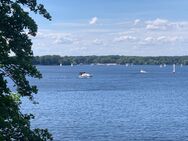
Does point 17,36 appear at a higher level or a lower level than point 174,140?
higher

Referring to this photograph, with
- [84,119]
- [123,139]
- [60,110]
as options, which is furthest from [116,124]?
[60,110]

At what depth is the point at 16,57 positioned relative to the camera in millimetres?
15492

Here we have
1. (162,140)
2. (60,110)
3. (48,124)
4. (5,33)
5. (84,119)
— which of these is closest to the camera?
(5,33)

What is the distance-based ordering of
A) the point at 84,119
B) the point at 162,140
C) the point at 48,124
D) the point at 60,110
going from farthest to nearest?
the point at 60,110 → the point at 84,119 → the point at 48,124 → the point at 162,140

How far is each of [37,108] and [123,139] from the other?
3038cm

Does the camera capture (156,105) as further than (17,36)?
Yes

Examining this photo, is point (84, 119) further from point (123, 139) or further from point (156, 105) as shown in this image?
point (156, 105)

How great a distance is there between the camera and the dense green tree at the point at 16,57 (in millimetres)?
15203

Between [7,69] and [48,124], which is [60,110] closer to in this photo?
[48,124]

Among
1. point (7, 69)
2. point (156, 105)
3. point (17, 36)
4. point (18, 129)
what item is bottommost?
point (156, 105)

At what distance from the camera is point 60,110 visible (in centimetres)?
7956

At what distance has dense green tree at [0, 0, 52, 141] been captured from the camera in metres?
15.2

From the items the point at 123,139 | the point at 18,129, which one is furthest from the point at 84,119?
the point at 18,129

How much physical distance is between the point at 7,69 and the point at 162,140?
3807cm
